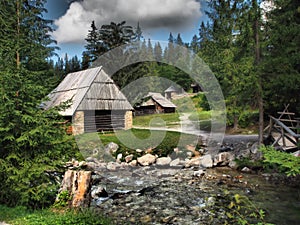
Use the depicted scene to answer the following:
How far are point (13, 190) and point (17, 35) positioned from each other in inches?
169

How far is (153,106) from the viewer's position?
131 ft

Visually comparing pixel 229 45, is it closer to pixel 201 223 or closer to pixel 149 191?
pixel 149 191

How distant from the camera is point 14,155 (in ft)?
22.2

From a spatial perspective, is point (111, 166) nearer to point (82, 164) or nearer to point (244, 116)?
point (82, 164)

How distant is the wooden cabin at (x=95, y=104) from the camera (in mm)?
20736

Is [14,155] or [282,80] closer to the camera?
[14,155]

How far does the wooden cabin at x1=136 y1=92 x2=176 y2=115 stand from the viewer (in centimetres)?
3862

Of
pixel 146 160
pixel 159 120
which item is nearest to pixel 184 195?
pixel 146 160

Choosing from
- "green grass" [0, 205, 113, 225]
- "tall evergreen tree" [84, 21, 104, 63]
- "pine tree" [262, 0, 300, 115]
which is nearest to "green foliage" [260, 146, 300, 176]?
"green grass" [0, 205, 113, 225]

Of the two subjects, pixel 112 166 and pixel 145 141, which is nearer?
pixel 112 166

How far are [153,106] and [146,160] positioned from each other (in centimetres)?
2400

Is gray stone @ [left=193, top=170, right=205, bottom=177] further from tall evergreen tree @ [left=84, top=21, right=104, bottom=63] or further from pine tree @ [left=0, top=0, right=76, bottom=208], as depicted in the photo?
tall evergreen tree @ [left=84, top=21, right=104, bottom=63]

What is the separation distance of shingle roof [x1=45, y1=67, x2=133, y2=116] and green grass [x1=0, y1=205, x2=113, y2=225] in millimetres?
14238

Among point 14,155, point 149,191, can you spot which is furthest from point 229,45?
point 14,155
